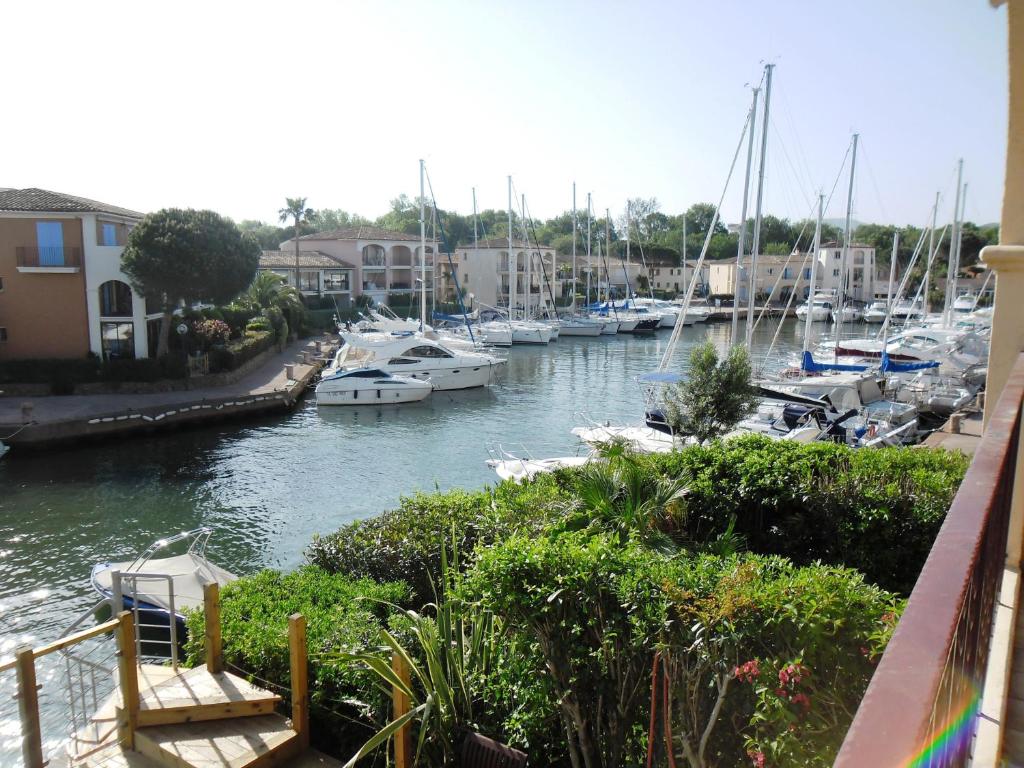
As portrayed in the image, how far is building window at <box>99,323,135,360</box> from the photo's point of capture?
113ft

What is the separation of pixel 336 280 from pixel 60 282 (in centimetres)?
3881

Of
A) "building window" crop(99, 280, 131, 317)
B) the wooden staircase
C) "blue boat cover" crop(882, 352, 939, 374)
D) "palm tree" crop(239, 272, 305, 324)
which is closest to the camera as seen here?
the wooden staircase

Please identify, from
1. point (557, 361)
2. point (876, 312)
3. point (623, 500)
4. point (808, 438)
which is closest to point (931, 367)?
point (808, 438)

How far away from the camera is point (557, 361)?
5119cm

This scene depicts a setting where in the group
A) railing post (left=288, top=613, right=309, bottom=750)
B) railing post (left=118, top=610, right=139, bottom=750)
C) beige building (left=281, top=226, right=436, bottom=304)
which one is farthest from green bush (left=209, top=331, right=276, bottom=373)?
railing post (left=288, top=613, right=309, bottom=750)

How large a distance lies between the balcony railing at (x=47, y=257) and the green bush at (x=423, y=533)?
27107 mm

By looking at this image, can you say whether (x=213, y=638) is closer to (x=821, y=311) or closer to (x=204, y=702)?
(x=204, y=702)

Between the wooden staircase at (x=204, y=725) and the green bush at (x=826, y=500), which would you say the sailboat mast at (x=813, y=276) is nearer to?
the green bush at (x=826, y=500)

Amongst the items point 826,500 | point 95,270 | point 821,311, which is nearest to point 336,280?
point 95,270

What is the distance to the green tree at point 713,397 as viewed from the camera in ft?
67.8

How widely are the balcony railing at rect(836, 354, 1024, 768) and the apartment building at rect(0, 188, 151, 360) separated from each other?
3594 centimetres

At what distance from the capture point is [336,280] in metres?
71.9

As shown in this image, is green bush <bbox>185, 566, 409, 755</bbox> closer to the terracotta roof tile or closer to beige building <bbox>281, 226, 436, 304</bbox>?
the terracotta roof tile

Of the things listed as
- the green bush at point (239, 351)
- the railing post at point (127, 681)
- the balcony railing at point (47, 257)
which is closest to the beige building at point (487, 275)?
the green bush at point (239, 351)
